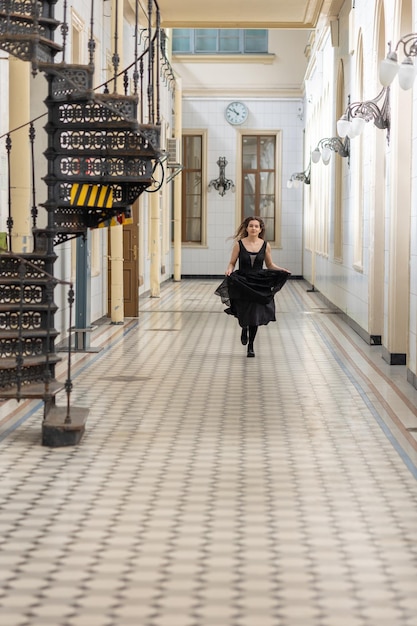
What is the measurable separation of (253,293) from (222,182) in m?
14.4

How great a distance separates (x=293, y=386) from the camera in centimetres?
878

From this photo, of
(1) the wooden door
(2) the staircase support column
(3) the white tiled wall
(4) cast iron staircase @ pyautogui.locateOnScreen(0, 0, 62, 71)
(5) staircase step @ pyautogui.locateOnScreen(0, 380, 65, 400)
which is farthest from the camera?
(3) the white tiled wall

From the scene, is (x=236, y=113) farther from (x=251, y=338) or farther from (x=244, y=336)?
(x=251, y=338)

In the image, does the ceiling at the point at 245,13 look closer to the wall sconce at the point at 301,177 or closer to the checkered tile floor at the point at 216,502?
the wall sconce at the point at 301,177

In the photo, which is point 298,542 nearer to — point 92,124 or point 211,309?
point 92,124

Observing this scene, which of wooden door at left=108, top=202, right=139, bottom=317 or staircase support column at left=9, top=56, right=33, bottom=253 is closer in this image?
staircase support column at left=9, top=56, right=33, bottom=253

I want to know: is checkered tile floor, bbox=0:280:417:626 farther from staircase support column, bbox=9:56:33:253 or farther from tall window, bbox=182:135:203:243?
tall window, bbox=182:135:203:243

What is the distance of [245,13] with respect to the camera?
16250mm

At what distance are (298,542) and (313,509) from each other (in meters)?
0.56

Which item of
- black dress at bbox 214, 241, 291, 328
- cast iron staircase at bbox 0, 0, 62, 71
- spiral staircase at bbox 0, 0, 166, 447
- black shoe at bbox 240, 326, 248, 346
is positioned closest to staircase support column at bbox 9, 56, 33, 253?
spiral staircase at bbox 0, 0, 166, 447

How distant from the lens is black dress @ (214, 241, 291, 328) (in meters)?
10.8

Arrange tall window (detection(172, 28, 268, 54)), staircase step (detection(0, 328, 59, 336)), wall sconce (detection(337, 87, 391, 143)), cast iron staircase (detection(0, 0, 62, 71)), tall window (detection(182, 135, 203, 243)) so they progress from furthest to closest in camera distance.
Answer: tall window (detection(182, 135, 203, 243))
tall window (detection(172, 28, 268, 54))
wall sconce (detection(337, 87, 391, 143))
staircase step (detection(0, 328, 59, 336))
cast iron staircase (detection(0, 0, 62, 71))

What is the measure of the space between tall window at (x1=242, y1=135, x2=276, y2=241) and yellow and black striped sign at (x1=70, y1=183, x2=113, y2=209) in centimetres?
1753

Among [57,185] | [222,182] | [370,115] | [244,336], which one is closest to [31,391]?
[57,185]
